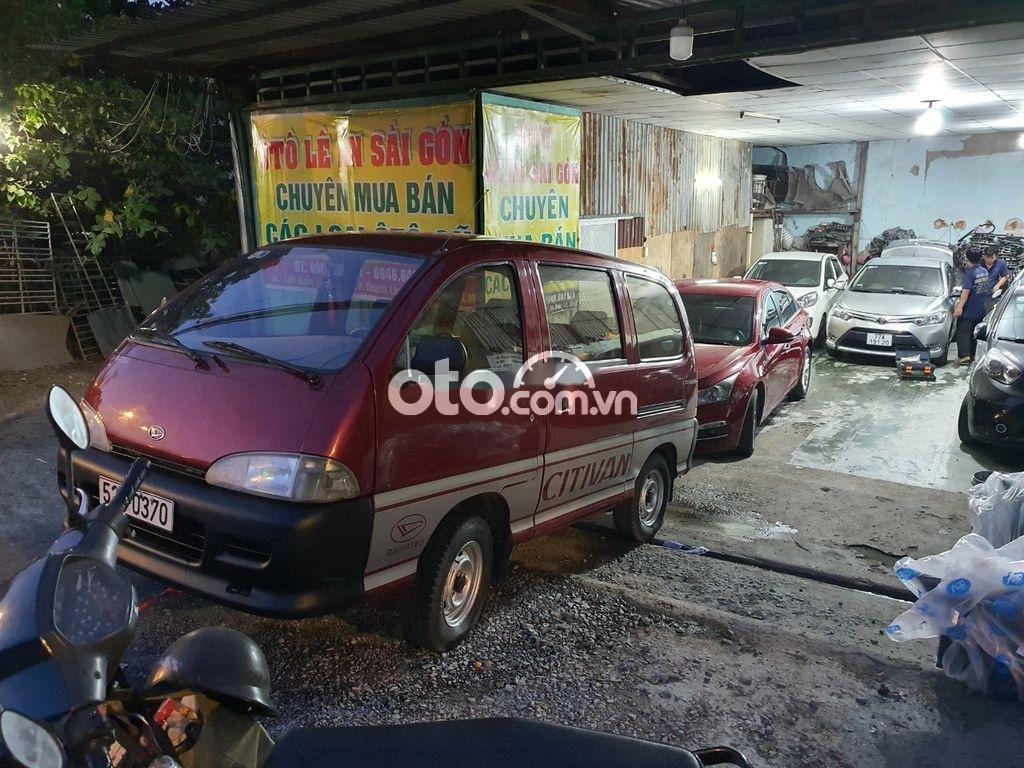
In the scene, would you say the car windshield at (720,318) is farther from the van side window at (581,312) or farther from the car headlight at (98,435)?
the car headlight at (98,435)

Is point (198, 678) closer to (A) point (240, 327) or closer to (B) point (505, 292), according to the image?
(A) point (240, 327)

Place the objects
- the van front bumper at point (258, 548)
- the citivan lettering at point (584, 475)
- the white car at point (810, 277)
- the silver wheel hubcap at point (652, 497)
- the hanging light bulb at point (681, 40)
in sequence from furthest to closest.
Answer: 1. the white car at point (810, 277)
2. the hanging light bulb at point (681, 40)
3. the silver wheel hubcap at point (652, 497)
4. the citivan lettering at point (584, 475)
5. the van front bumper at point (258, 548)

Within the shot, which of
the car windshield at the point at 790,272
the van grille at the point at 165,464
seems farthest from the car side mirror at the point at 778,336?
the van grille at the point at 165,464

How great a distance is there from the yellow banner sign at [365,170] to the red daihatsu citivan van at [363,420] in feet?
10.9

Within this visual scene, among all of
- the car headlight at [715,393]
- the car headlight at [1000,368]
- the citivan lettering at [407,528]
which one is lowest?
the car headlight at [715,393]

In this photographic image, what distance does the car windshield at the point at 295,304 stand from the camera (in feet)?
10.8

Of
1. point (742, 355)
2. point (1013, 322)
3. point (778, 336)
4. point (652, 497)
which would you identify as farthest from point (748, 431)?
point (1013, 322)

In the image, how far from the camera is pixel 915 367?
34.6 ft

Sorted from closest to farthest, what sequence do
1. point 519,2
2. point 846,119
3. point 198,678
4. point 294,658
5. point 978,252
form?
point 198,678, point 294,658, point 519,2, point 978,252, point 846,119

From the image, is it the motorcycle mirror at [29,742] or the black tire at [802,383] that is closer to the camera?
the motorcycle mirror at [29,742]

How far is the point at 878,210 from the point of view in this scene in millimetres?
19375

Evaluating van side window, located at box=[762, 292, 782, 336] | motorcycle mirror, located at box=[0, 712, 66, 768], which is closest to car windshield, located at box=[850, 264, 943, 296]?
van side window, located at box=[762, 292, 782, 336]

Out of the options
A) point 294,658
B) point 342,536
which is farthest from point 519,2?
point 294,658

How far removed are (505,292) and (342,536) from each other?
1533 millimetres
